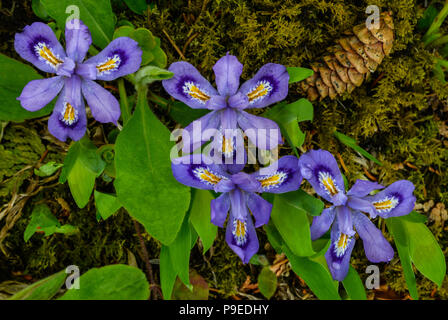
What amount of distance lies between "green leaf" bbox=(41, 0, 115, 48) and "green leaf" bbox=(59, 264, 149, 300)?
1067 millimetres

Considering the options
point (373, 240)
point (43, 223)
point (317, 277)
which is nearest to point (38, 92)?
point (43, 223)

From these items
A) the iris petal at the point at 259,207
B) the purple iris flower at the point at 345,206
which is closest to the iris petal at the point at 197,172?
the iris petal at the point at 259,207

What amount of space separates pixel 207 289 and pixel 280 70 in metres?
1.30

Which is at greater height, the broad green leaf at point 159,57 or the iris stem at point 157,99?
the broad green leaf at point 159,57

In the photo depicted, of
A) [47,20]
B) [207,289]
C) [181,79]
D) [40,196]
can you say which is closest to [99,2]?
[47,20]

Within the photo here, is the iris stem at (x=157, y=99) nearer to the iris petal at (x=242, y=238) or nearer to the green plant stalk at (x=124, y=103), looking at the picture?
the green plant stalk at (x=124, y=103)

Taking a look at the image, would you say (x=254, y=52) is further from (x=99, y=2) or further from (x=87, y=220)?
(x=87, y=220)

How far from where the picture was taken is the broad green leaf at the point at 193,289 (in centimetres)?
222

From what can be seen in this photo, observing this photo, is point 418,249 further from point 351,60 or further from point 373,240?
point 351,60

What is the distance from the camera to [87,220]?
2.18 metres

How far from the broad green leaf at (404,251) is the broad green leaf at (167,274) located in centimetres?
104

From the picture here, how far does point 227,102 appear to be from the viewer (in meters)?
1.69

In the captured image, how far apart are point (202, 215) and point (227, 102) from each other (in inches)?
20.7
